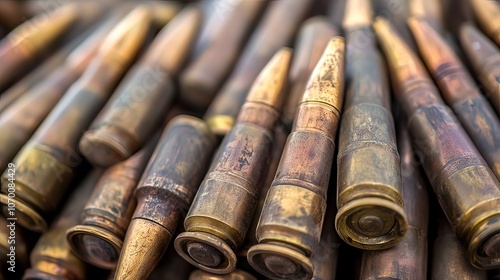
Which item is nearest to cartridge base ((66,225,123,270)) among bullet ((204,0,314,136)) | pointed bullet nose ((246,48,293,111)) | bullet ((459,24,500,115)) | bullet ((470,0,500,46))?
bullet ((204,0,314,136))

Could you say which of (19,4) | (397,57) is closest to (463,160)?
(397,57)

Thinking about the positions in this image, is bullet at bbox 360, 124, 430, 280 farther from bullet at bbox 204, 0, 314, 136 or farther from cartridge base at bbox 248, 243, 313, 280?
bullet at bbox 204, 0, 314, 136

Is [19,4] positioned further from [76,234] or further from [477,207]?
[477,207]

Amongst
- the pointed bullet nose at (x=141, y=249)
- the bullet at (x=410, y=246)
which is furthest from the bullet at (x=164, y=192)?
the bullet at (x=410, y=246)

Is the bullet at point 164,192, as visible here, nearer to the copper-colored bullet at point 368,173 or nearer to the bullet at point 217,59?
the bullet at point 217,59

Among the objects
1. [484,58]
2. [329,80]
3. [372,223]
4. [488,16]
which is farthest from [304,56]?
[372,223]

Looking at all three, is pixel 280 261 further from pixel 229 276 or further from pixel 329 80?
pixel 329 80
